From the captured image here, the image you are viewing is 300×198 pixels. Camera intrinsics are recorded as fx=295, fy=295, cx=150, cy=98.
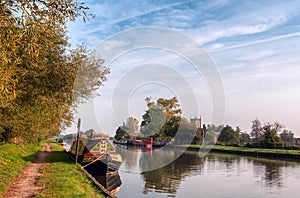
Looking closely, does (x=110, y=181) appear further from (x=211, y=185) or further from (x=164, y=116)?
(x=164, y=116)

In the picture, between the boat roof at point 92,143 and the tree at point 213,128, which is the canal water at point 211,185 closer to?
the boat roof at point 92,143

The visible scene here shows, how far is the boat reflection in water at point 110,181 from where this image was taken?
1740cm

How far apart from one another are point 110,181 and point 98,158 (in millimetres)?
2210

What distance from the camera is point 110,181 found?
18969 mm

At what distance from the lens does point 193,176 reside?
22453 millimetres

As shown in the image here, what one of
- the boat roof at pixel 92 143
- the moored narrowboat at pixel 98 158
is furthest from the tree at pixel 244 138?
the boat roof at pixel 92 143

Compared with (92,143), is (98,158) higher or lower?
lower

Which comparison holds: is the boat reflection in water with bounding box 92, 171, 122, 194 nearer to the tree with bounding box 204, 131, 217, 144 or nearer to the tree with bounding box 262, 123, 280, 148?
the tree with bounding box 262, 123, 280, 148

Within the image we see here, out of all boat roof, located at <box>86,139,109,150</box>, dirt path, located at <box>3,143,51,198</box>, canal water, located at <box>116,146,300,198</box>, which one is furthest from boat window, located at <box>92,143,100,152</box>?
dirt path, located at <box>3,143,51,198</box>

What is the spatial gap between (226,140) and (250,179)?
43836 millimetres

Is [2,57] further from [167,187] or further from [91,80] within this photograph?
[167,187]

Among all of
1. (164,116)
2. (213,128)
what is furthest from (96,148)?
(213,128)

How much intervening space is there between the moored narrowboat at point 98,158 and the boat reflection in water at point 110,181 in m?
0.34

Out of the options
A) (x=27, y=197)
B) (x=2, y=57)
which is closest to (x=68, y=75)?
(x=27, y=197)
